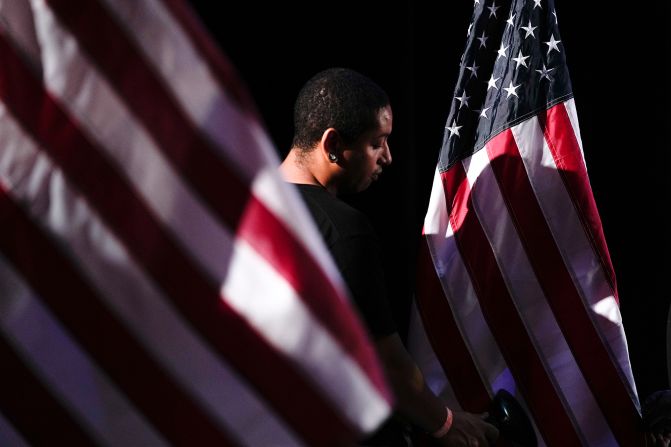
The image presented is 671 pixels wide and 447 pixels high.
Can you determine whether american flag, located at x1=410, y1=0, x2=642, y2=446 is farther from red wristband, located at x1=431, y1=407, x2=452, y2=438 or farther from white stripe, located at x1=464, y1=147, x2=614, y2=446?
red wristband, located at x1=431, y1=407, x2=452, y2=438

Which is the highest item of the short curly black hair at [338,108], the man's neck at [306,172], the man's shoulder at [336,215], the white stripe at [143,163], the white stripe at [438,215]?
the white stripe at [143,163]

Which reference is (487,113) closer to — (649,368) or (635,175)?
(635,175)

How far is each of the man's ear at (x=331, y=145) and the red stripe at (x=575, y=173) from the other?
0.99 meters

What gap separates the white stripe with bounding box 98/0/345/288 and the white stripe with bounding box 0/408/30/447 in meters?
0.56

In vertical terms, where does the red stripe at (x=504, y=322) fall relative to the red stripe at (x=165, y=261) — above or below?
below

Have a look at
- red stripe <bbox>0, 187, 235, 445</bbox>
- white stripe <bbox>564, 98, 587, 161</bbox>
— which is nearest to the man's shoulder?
red stripe <bbox>0, 187, 235, 445</bbox>

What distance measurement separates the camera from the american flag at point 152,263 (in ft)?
4.60

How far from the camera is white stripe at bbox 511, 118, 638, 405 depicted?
2.90m

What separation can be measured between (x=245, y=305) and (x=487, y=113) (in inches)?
75.1

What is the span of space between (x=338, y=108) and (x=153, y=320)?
3.58 ft

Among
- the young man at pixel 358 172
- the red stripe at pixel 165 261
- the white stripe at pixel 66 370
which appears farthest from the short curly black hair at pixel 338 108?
the white stripe at pixel 66 370

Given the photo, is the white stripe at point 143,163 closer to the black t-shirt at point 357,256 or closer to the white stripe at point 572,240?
the black t-shirt at point 357,256

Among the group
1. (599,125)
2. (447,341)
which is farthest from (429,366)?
(599,125)

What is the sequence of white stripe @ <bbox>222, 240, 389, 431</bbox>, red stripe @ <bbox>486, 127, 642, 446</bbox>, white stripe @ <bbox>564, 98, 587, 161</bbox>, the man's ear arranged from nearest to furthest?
white stripe @ <bbox>222, 240, 389, 431</bbox> < the man's ear < red stripe @ <bbox>486, 127, 642, 446</bbox> < white stripe @ <bbox>564, 98, 587, 161</bbox>
